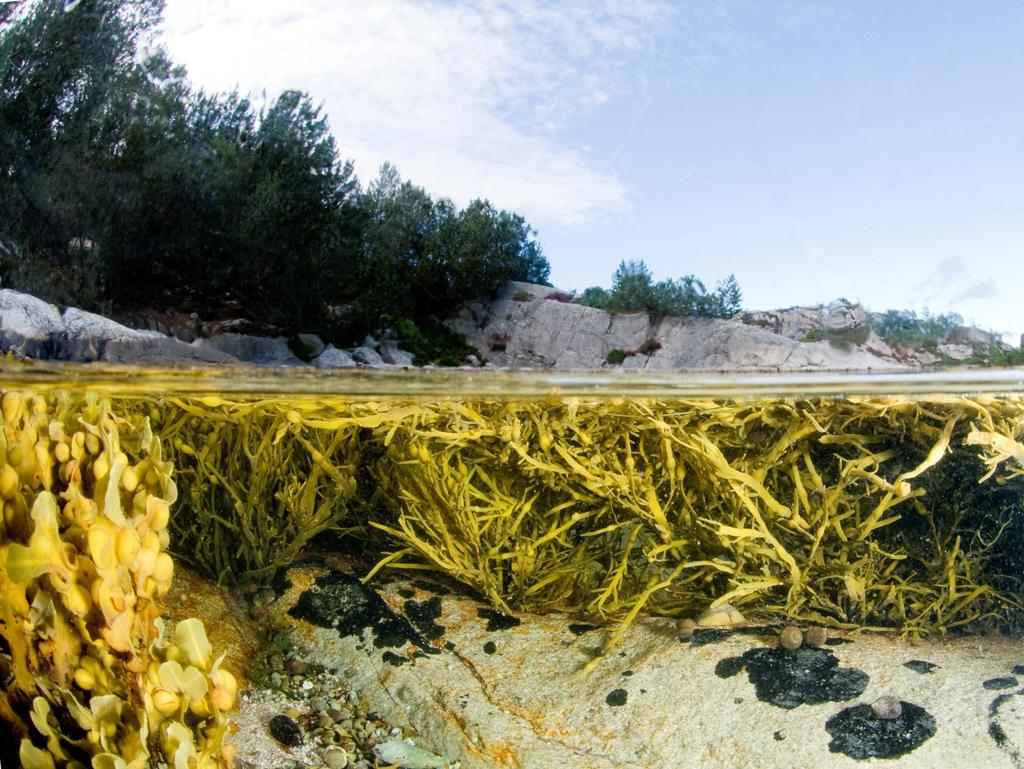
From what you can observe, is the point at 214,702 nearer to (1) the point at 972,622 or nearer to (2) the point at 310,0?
(2) the point at 310,0

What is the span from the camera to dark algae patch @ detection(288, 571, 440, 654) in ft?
4.01

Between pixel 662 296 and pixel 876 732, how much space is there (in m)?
0.67

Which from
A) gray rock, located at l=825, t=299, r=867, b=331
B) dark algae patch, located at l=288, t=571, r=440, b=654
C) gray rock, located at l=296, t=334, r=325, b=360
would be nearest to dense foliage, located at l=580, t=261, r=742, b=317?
gray rock, located at l=825, t=299, r=867, b=331

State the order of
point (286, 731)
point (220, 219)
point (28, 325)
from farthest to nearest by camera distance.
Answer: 1. point (286, 731)
2. point (28, 325)
3. point (220, 219)

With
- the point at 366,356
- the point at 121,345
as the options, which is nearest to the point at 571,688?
the point at 366,356

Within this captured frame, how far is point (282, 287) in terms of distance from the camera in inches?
39.4

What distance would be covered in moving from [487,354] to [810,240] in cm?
43

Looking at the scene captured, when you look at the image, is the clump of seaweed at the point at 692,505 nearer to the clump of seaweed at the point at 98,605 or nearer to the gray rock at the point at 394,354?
the gray rock at the point at 394,354

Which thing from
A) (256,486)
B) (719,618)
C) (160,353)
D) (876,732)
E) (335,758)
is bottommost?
(335,758)

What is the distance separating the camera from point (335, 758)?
119 cm

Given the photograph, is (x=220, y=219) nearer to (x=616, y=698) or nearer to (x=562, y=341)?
(x=562, y=341)

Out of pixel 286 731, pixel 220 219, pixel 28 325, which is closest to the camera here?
pixel 220 219

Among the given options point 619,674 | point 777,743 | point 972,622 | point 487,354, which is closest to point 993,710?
point 972,622

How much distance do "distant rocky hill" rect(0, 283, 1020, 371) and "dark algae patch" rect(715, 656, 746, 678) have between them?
0.43 m
